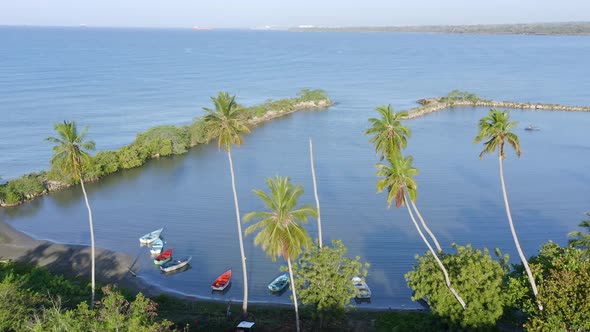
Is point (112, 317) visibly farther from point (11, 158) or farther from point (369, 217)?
point (11, 158)

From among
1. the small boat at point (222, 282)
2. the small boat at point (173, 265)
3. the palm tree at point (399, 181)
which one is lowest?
the small boat at point (222, 282)

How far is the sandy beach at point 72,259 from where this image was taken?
37.4 metres

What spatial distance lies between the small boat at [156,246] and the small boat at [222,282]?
7312mm

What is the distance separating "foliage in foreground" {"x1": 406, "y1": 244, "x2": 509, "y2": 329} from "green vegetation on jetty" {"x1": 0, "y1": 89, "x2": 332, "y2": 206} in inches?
1012

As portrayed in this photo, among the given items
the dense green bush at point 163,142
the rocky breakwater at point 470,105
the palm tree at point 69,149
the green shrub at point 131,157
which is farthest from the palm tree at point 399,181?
the rocky breakwater at point 470,105

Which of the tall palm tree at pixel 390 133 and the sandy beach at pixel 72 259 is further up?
the tall palm tree at pixel 390 133

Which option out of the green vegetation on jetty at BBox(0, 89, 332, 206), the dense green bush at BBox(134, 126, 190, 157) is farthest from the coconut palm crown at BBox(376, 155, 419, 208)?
the dense green bush at BBox(134, 126, 190, 157)

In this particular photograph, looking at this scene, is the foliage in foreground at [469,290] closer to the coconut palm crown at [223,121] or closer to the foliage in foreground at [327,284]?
the foliage in foreground at [327,284]

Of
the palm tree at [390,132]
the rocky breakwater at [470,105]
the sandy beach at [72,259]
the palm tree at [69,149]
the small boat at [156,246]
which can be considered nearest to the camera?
the palm tree at [390,132]

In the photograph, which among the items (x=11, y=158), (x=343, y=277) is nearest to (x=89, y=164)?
(x=343, y=277)

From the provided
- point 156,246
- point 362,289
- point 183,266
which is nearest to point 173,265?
point 183,266

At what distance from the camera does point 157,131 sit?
232ft

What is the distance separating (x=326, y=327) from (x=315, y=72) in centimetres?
15170

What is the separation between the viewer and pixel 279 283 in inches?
1421
